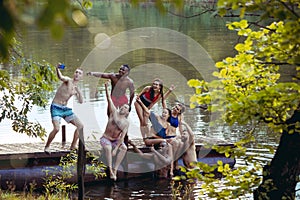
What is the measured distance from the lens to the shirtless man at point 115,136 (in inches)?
438

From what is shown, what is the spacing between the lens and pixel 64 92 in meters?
11.3

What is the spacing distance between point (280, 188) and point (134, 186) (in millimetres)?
6234

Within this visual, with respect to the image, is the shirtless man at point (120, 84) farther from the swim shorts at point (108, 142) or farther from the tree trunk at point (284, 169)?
the tree trunk at point (284, 169)

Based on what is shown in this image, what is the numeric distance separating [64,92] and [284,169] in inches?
269

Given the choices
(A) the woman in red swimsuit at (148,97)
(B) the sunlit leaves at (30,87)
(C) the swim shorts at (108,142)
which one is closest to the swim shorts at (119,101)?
(A) the woman in red swimsuit at (148,97)

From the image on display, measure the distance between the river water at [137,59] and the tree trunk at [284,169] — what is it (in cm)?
140

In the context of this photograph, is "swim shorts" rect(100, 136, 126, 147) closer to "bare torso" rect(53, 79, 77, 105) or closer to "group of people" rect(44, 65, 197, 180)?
"group of people" rect(44, 65, 197, 180)

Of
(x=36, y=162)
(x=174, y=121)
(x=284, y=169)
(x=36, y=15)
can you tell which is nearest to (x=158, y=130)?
(x=174, y=121)

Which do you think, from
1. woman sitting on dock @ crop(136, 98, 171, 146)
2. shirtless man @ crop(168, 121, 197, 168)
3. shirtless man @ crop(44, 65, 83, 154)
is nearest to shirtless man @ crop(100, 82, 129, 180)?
shirtless man @ crop(44, 65, 83, 154)

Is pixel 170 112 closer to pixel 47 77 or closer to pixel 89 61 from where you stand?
pixel 47 77

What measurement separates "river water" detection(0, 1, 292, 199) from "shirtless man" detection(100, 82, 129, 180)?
1.38ft

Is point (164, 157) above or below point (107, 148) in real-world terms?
below

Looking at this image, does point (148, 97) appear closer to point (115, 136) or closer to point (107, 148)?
point (115, 136)

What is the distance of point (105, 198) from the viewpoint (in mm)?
10398
